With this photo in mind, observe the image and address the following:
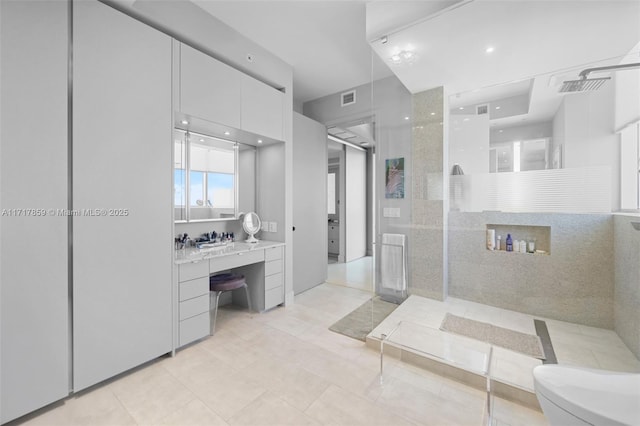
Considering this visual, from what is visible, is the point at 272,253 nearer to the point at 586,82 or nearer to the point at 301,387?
the point at 301,387

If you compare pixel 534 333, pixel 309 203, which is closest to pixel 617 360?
pixel 534 333

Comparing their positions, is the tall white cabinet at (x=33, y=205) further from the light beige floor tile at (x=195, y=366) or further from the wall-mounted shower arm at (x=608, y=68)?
the wall-mounted shower arm at (x=608, y=68)

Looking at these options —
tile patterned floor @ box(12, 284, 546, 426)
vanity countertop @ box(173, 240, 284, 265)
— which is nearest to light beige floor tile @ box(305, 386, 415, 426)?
tile patterned floor @ box(12, 284, 546, 426)

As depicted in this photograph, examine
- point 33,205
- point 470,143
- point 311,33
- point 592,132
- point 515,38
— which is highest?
point 311,33

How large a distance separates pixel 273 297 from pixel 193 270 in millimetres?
1116

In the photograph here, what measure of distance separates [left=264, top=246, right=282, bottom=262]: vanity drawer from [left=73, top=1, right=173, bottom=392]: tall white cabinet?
106 cm

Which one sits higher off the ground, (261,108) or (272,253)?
(261,108)

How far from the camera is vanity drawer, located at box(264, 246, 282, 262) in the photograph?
3.01m

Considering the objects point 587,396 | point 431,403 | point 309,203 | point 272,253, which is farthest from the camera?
point 309,203

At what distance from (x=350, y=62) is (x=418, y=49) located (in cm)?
118

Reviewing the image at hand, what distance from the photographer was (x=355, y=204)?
611 cm

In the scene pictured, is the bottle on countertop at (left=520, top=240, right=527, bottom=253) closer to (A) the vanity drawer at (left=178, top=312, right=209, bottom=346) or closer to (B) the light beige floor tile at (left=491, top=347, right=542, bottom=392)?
(B) the light beige floor tile at (left=491, top=347, right=542, bottom=392)

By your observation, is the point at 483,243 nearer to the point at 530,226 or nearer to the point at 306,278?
the point at 530,226

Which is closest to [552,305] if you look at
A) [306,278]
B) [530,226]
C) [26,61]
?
[530,226]
